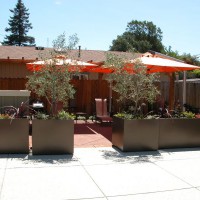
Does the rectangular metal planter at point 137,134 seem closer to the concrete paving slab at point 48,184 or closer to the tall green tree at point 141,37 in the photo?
the concrete paving slab at point 48,184

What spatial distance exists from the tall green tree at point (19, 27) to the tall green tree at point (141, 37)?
18956mm

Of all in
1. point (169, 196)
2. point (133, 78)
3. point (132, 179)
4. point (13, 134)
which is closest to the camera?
point (169, 196)

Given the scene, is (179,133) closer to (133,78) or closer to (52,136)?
(133,78)

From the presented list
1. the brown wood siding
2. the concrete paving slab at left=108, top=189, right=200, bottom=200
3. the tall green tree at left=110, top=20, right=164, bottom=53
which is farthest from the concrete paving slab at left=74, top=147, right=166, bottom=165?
the tall green tree at left=110, top=20, right=164, bottom=53

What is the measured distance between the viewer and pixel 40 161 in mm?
6633

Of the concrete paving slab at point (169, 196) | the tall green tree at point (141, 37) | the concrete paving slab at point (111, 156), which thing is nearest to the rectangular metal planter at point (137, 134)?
the concrete paving slab at point (111, 156)

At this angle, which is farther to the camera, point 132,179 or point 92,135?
point 92,135

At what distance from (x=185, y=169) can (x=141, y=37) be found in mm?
65902

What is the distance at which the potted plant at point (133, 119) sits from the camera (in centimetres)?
764

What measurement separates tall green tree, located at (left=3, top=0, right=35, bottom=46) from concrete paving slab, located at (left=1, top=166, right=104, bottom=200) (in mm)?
50381

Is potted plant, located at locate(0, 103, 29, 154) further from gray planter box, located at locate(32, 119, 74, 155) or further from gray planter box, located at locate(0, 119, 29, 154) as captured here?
gray planter box, located at locate(32, 119, 74, 155)

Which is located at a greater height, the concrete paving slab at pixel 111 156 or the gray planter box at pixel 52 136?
the gray planter box at pixel 52 136

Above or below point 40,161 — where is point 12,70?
above

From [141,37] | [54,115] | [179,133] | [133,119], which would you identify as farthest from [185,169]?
[141,37]
